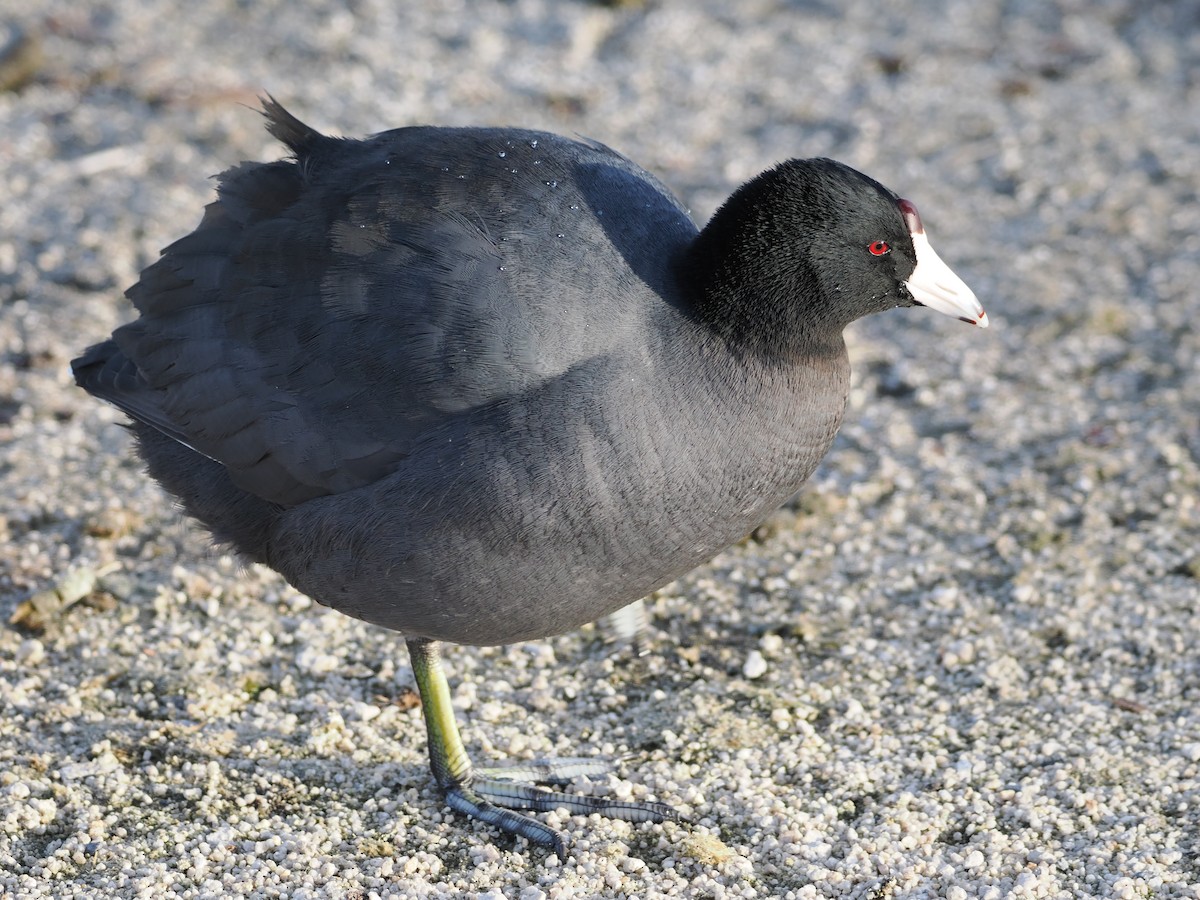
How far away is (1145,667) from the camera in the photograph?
4.01 meters

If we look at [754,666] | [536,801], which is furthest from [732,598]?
[536,801]

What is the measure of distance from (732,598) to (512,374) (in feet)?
4.85

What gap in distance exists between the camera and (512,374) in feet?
10.3

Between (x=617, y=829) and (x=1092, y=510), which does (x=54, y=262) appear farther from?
(x=1092, y=510)

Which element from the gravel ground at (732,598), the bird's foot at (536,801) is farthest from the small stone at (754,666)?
the bird's foot at (536,801)

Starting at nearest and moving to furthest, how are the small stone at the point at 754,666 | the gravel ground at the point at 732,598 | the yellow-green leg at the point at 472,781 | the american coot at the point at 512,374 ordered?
the american coot at the point at 512,374
the gravel ground at the point at 732,598
the yellow-green leg at the point at 472,781
the small stone at the point at 754,666

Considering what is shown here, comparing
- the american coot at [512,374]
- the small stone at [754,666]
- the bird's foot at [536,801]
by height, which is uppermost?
the american coot at [512,374]

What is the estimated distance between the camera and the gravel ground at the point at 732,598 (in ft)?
11.1

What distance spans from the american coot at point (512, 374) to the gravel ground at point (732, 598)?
1.13 ft

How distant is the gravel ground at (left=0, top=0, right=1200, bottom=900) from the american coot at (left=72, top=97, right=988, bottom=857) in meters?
0.34

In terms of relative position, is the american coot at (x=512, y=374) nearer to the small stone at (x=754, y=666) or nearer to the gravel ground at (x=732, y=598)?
the gravel ground at (x=732, y=598)

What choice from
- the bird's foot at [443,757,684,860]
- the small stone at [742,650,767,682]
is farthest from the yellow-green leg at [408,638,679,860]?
the small stone at [742,650,767,682]

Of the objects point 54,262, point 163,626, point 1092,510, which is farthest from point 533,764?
point 54,262

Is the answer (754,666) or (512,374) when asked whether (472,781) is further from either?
(512,374)
